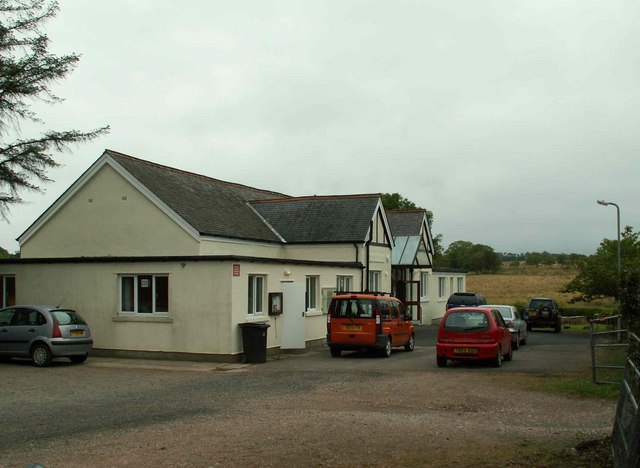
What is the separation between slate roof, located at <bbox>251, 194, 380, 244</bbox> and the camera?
31.5 m

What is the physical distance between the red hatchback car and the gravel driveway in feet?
1.84

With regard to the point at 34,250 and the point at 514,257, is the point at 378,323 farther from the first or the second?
the point at 514,257

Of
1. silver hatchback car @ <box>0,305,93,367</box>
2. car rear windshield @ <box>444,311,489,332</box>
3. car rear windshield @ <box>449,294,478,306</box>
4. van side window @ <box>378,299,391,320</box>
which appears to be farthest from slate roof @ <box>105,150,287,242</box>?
car rear windshield @ <box>449,294,478,306</box>

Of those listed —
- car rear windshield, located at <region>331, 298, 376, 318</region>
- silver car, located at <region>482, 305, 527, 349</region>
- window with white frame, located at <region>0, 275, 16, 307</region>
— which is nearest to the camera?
car rear windshield, located at <region>331, 298, 376, 318</region>

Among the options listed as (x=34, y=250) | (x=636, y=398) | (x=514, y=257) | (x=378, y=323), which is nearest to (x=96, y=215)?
(x=34, y=250)

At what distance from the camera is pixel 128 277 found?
22.2m

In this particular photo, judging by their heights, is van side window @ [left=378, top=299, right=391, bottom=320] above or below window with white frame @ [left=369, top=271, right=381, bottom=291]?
below

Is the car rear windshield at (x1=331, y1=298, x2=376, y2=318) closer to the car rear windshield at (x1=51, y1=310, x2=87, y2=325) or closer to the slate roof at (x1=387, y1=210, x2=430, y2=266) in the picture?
the car rear windshield at (x1=51, y1=310, x2=87, y2=325)

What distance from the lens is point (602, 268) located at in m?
39.7

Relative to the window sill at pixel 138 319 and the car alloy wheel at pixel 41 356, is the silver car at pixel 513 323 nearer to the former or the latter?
the window sill at pixel 138 319

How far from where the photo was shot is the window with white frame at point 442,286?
46.4 meters

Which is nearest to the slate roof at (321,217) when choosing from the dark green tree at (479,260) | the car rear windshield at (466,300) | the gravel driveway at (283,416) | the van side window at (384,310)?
the van side window at (384,310)

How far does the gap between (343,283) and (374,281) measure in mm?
3568

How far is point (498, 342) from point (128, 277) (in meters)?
11.2
